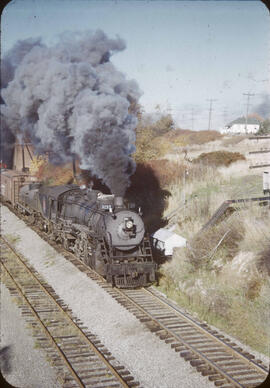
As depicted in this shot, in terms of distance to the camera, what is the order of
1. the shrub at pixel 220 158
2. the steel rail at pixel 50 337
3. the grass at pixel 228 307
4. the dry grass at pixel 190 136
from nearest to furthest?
1. the steel rail at pixel 50 337
2. the grass at pixel 228 307
3. the shrub at pixel 220 158
4. the dry grass at pixel 190 136

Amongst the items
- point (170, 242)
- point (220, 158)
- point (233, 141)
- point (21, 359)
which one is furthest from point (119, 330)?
point (233, 141)

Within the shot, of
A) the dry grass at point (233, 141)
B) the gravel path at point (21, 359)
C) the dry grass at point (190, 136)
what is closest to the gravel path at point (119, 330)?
the gravel path at point (21, 359)

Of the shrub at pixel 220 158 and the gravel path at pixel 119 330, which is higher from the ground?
the shrub at pixel 220 158

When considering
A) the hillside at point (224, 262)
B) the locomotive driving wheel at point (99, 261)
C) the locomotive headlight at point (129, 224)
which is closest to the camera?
the hillside at point (224, 262)

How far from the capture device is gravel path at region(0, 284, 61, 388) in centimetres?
744

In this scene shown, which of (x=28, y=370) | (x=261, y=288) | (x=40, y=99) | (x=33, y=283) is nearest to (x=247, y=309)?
(x=261, y=288)

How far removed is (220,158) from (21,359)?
19202 mm

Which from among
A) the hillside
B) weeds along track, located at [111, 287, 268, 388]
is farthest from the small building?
weeds along track, located at [111, 287, 268, 388]

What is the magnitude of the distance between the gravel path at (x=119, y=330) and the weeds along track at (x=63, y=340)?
0.25 metres

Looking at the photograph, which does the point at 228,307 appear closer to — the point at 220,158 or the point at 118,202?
the point at 118,202

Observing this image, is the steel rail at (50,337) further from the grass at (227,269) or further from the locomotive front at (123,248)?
the grass at (227,269)

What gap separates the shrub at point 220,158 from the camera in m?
24.2

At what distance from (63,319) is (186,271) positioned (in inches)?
170

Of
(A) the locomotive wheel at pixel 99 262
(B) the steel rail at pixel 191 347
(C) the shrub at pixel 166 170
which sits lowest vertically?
(B) the steel rail at pixel 191 347
